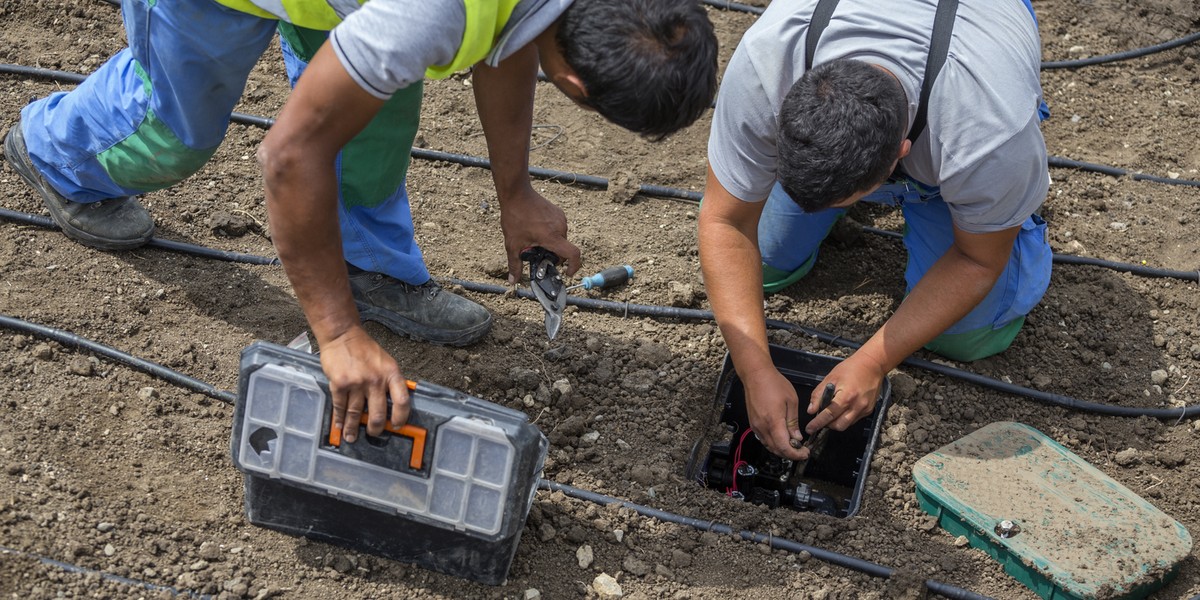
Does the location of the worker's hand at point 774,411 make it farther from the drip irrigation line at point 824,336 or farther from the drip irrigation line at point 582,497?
the drip irrigation line at point 824,336

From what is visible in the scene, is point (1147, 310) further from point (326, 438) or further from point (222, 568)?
point (222, 568)

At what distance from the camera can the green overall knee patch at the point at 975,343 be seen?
9.84 ft

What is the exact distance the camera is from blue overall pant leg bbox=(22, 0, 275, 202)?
2.34 meters

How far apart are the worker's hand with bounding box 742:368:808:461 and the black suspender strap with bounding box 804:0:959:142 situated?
664 mm

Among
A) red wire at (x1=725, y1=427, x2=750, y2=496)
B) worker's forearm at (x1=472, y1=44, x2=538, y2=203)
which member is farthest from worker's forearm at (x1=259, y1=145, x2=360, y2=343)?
red wire at (x1=725, y1=427, x2=750, y2=496)

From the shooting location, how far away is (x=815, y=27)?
8.00 ft

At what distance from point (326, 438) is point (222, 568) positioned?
0.48 m

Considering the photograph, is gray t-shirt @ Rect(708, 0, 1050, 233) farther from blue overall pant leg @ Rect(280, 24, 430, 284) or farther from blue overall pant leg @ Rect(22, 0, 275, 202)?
blue overall pant leg @ Rect(22, 0, 275, 202)

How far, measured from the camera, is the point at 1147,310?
10.8 feet

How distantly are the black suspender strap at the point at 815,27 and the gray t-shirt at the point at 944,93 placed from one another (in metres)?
0.02

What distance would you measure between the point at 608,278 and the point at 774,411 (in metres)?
0.83

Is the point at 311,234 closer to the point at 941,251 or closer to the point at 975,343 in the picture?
the point at 941,251

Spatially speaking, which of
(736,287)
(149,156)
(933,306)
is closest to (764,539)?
(736,287)

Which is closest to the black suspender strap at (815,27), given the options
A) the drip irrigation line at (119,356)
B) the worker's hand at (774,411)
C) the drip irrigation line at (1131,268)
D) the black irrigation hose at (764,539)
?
the worker's hand at (774,411)
